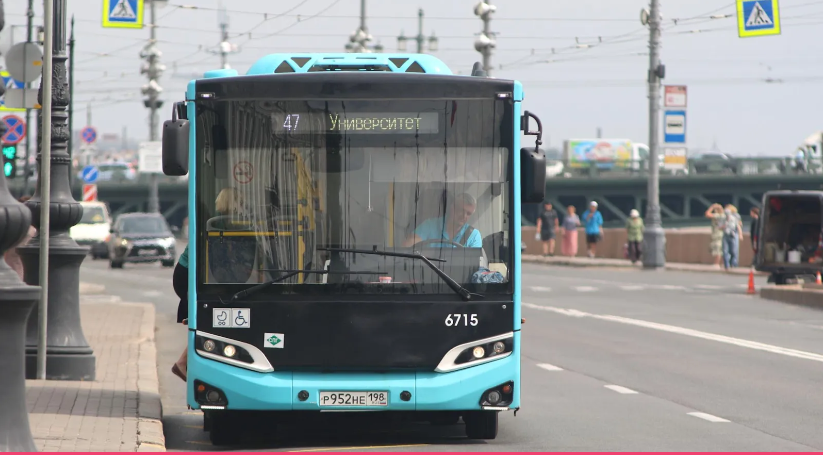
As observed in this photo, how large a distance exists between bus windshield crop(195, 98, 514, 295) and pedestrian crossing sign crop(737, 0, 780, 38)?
24086 millimetres

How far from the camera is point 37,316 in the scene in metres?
12.1

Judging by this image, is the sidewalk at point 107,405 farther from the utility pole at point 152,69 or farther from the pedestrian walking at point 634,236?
the utility pole at point 152,69

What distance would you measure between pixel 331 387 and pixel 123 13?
23.7 meters

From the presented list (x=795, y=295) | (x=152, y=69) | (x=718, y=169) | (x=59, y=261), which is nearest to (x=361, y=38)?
(x=152, y=69)

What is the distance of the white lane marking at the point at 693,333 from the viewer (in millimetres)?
15688

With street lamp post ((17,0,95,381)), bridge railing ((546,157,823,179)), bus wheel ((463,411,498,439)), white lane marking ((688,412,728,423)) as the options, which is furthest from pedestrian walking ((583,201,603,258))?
bridge railing ((546,157,823,179))

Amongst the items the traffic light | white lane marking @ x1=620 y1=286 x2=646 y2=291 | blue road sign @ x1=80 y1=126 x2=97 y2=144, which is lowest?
white lane marking @ x1=620 y1=286 x2=646 y2=291

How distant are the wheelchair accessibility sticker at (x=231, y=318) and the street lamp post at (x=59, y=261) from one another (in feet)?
12.5

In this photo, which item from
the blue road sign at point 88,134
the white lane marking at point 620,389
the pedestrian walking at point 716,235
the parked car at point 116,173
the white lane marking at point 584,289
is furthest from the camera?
the parked car at point 116,173

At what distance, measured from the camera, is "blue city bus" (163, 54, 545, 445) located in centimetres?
852

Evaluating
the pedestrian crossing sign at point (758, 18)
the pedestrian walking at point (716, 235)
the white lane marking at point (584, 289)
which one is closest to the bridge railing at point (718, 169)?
the pedestrian walking at point (716, 235)

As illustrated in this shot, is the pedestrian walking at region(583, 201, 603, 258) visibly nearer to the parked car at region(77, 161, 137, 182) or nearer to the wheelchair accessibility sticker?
the wheelchair accessibility sticker

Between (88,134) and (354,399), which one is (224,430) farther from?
(88,134)

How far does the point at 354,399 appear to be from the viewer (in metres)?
8.49
